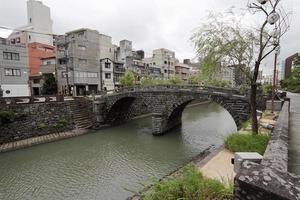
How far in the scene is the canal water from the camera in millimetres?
9203

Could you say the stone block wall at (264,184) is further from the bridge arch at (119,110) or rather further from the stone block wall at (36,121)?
the bridge arch at (119,110)

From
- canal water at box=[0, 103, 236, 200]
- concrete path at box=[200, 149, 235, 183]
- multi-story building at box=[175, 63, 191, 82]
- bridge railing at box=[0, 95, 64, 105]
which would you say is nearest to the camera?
concrete path at box=[200, 149, 235, 183]

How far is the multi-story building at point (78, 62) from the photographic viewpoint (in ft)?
101

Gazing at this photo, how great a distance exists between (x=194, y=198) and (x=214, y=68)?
6.36 m

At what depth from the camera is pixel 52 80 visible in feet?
104

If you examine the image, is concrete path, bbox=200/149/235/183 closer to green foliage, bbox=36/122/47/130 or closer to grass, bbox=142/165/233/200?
grass, bbox=142/165/233/200

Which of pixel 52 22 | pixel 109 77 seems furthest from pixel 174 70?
pixel 52 22

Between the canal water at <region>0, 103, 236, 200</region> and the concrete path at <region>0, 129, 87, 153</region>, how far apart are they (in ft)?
2.01

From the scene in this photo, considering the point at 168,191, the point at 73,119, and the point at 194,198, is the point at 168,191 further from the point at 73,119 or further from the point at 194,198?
the point at 73,119

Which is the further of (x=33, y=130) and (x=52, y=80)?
(x=52, y=80)

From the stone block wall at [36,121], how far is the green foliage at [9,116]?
15 centimetres

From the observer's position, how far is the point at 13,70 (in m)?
24.5

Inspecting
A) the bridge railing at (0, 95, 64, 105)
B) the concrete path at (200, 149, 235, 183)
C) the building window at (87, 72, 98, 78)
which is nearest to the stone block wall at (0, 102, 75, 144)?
the bridge railing at (0, 95, 64, 105)

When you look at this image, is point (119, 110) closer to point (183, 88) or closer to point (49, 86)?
point (183, 88)
